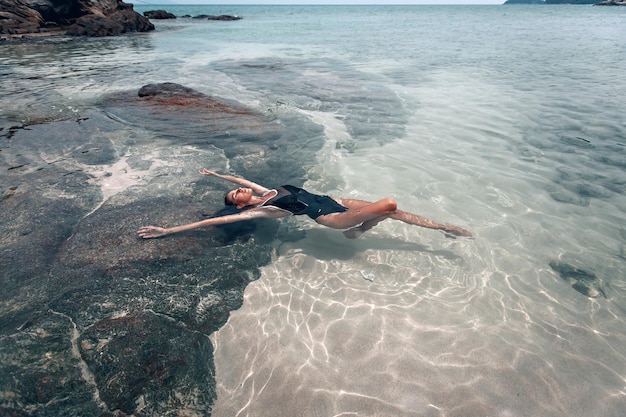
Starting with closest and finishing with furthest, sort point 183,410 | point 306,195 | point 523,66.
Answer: point 183,410 → point 306,195 → point 523,66

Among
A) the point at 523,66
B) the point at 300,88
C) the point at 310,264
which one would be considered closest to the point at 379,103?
the point at 300,88

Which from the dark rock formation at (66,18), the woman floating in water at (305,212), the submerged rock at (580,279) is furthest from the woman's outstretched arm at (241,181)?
the dark rock formation at (66,18)

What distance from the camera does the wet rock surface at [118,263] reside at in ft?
11.3

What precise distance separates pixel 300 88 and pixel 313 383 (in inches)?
542

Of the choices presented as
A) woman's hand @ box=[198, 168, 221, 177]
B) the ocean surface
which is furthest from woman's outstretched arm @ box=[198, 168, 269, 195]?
the ocean surface

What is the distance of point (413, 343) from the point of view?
4.16 m

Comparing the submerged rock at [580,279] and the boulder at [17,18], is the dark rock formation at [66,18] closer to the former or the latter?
the boulder at [17,18]

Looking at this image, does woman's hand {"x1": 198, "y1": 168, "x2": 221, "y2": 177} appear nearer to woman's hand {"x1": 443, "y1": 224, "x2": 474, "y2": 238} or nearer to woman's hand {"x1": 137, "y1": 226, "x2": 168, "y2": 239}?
woman's hand {"x1": 137, "y1": 226, "x2": 168, "y2": 239}

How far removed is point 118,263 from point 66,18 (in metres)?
46.1

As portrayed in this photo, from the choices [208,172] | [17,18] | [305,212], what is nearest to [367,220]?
[305,212]

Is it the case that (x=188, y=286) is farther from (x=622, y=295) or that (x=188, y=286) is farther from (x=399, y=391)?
(x=622, y=295)

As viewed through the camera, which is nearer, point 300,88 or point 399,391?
point 399,391

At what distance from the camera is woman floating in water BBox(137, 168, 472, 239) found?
5.40m

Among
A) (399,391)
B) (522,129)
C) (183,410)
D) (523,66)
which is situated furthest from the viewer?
(523,66)
